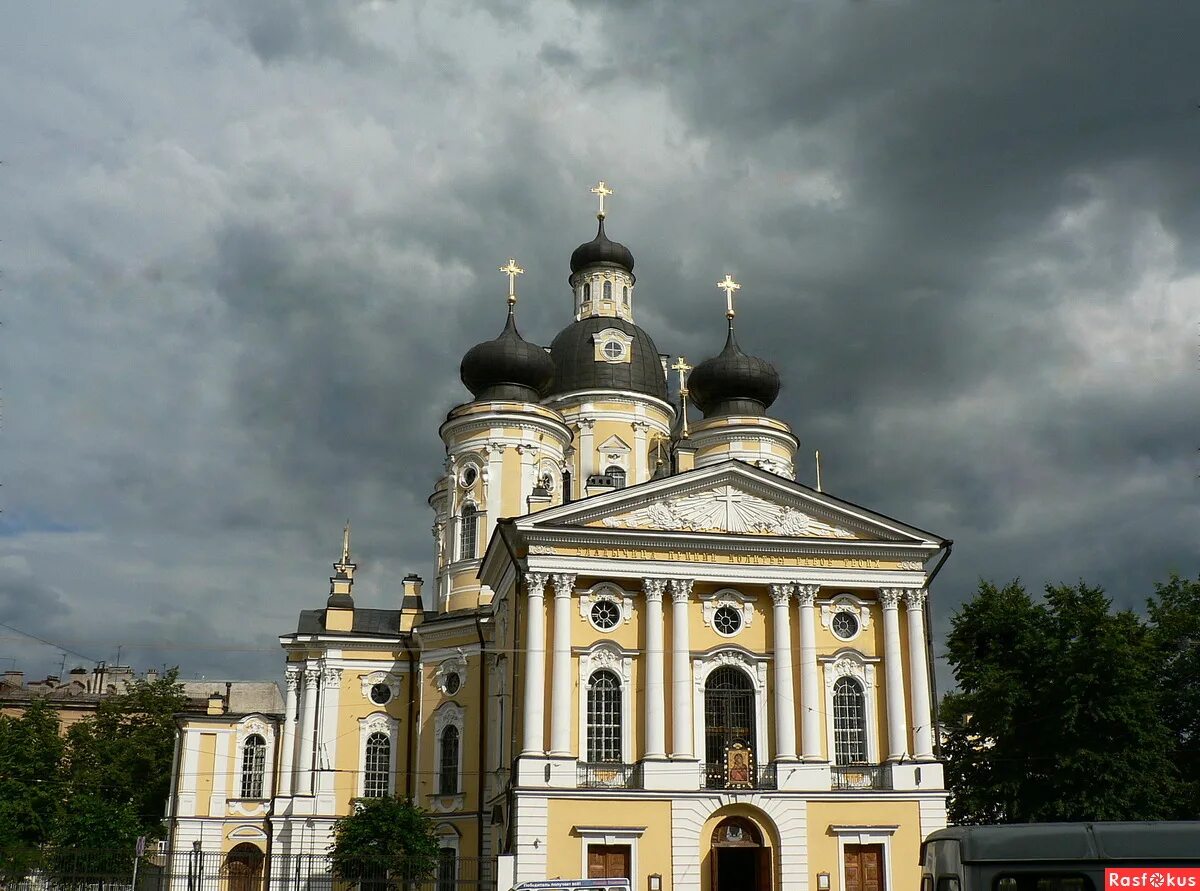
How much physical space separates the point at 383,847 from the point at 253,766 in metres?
13.1

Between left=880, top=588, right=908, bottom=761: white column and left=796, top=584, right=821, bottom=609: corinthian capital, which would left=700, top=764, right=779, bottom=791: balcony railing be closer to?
left=880, top=588, right=908, bottom=761: white column

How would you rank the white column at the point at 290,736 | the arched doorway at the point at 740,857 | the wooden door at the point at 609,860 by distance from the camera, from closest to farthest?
the wooden door at the point at 609,860 → the arched doorway at the point at 740,857 → the white column at the point at 290,736

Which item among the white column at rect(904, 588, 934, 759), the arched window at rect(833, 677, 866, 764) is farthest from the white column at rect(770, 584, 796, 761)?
the white column at rect(904, 588, 934, 759)

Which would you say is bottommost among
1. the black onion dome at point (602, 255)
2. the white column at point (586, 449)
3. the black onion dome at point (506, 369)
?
the white column at point (586, 449)

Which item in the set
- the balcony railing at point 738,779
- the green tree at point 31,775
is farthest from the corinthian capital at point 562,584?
the green tree at point 31,775

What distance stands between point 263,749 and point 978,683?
24422mm

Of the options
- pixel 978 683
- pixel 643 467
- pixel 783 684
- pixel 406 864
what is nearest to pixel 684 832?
pixel 783 684

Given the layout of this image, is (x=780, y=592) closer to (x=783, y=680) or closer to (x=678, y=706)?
(x=783, y=680)

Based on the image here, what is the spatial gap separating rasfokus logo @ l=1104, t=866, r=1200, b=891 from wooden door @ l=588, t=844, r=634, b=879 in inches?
727

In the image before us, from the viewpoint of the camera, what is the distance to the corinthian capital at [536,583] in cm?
3092

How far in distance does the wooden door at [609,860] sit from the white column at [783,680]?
14.9 feet

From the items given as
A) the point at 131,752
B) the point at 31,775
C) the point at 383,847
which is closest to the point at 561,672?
the point at 383,847

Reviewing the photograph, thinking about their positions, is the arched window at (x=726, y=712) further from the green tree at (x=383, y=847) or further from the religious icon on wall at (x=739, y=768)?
the green tree at (x=383, y=847)

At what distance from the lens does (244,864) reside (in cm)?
4103
